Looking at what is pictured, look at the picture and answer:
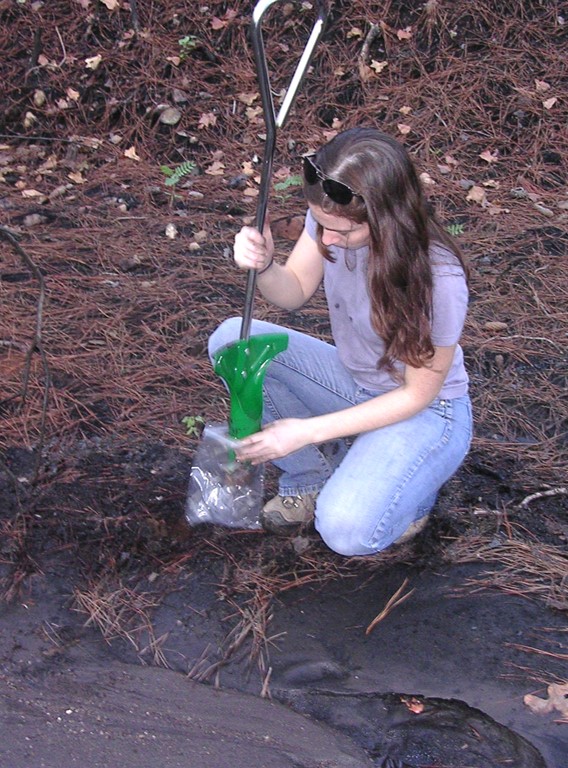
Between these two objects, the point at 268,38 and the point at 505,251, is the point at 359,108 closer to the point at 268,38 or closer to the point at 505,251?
the point at 268,38

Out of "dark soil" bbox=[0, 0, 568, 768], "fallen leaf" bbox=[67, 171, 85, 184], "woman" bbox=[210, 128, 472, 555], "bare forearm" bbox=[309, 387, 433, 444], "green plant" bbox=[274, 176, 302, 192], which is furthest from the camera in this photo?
"fallen leaf" bbox=[67, 171, 85, 184]

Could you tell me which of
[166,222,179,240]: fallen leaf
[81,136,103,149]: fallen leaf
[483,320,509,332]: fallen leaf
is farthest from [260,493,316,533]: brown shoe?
[81,136,103,149]: fallen leaf

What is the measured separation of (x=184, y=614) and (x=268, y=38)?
13.1 feet

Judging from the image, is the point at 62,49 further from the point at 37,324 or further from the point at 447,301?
the point at 447,301

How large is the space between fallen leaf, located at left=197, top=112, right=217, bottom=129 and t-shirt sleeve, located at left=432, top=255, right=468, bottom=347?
10.1 feet

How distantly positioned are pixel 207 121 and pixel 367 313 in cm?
295

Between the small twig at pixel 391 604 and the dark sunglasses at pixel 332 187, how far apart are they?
1098 millimetres

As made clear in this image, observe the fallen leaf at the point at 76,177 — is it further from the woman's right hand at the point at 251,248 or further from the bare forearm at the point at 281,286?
the woman's right hand at the point at 251,248

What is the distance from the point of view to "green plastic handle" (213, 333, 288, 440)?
6.89 ft

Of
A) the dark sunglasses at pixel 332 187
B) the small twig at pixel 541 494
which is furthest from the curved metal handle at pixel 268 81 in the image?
the small twig at pixel 541 494

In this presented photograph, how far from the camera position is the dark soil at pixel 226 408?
1.85 meters

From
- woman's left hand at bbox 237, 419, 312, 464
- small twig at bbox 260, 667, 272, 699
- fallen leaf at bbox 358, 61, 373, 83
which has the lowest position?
small twig at bbox 260, 667, 272, 699

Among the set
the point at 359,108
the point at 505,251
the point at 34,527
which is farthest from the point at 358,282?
the point at 359,108

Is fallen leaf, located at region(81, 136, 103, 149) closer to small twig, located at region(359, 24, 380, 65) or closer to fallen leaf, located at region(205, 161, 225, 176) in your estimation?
fallen leaf, located at region(205, 161, 225, 176)
